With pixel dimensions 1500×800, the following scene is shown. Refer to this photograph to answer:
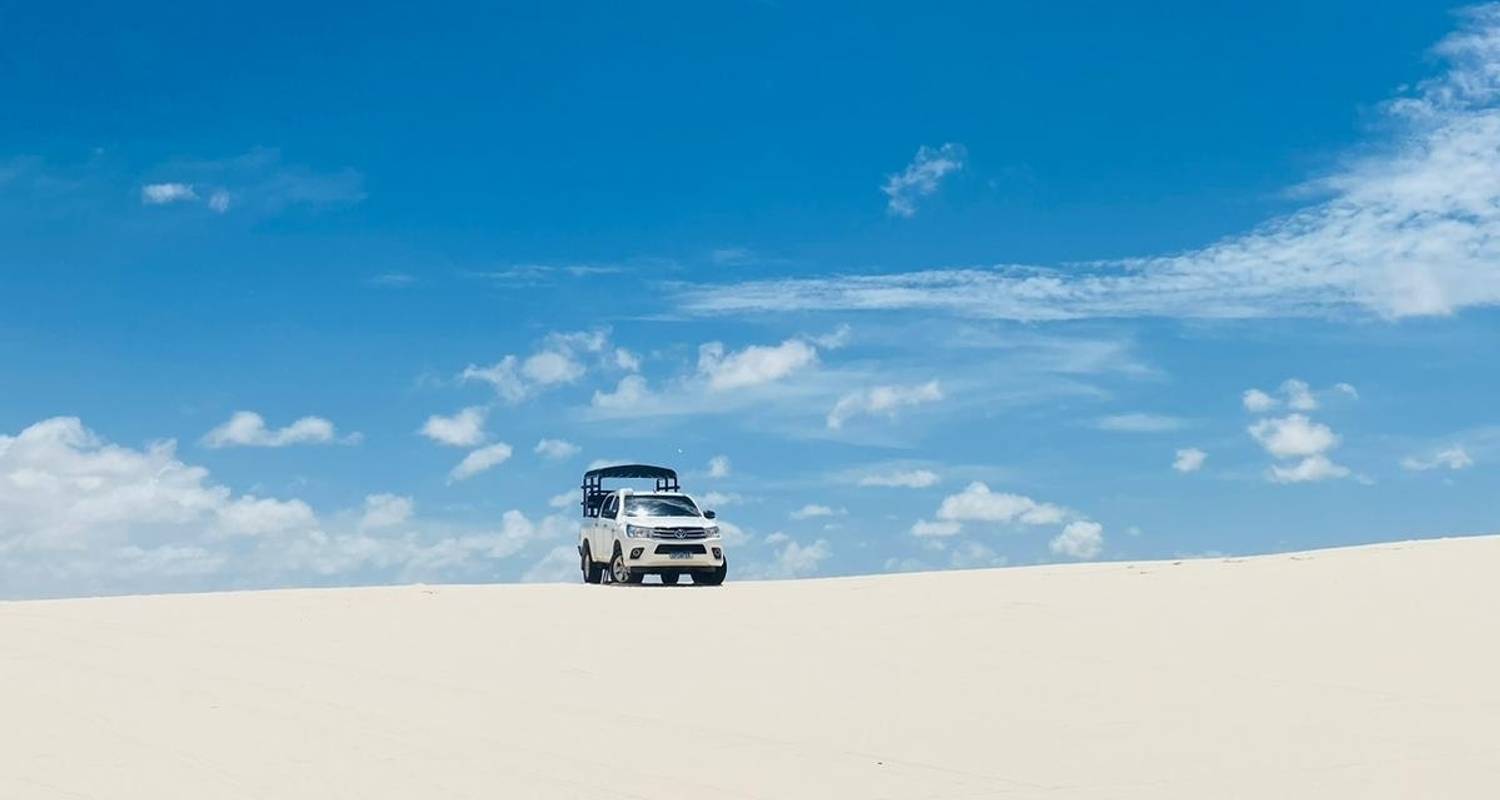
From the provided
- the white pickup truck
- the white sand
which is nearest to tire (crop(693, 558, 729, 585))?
the white pickup truck

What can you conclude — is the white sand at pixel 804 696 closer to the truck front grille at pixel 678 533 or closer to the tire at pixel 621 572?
the truck front grille at pixel 678 533

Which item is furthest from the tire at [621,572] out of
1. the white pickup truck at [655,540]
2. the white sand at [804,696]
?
the white sand at [804,696]

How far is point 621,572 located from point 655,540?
3.18 ft

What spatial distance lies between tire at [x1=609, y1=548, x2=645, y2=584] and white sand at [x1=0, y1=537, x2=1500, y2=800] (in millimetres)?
7449

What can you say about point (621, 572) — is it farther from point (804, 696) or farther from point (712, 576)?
point (804, 696)

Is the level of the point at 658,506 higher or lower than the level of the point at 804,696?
higher

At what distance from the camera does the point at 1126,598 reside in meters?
18.9

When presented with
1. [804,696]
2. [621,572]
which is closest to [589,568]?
[621,572]

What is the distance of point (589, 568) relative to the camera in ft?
99.7

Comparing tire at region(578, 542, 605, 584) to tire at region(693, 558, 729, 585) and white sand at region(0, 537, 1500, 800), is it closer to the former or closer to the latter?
tire at region(693, 558, 729, 585)

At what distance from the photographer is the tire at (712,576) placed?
28.3m

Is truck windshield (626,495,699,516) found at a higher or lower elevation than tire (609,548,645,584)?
higher

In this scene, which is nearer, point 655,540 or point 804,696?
point 804,696

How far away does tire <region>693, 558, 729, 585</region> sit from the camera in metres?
28.3
